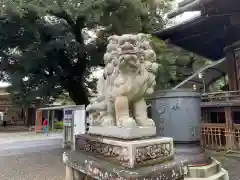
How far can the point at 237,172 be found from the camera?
441 centimetres

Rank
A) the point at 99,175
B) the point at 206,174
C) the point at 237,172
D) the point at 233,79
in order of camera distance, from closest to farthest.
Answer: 1. the point at 99,175
2. the point at 206,174
3. the point at 237,172
4. the point at 233,79

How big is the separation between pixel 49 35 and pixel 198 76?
6884 millimetres

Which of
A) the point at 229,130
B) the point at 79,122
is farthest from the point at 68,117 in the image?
the point at 229,130

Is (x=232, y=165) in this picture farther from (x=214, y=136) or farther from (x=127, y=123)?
(x=127, y=123)

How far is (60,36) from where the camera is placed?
9.82m

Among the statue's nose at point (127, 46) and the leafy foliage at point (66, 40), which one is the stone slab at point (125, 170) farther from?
the leafy foliage at point (66, 40)

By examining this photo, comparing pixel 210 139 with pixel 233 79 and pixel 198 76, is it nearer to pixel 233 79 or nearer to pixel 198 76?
pixel 233 79

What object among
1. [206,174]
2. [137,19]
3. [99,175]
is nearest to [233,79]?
[137,19]

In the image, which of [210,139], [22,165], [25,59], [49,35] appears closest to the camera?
[22,165]

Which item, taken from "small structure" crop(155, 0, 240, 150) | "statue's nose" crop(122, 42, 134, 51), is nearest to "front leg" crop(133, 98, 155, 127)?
"statue's nose" crop(122, 42, 134, 51)

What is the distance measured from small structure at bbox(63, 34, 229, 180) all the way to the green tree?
5104mm

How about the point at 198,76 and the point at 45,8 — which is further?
the point at 198,76

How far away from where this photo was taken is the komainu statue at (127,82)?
84.6 inches

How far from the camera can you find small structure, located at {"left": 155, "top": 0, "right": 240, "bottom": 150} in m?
6.15
